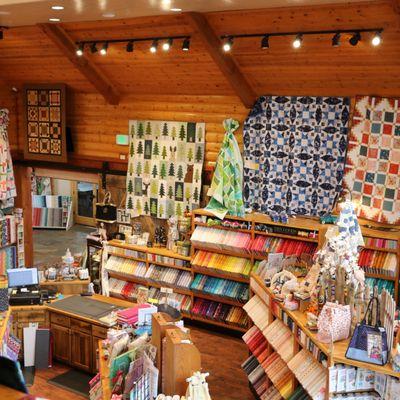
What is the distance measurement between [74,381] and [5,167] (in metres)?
5.06

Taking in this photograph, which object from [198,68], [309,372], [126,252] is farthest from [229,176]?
[309,372]

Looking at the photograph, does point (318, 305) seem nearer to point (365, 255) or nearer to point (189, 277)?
point (365, 255)

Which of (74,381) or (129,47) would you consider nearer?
(74,381)

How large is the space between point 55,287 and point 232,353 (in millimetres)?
2797

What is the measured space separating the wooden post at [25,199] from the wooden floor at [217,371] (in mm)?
4504

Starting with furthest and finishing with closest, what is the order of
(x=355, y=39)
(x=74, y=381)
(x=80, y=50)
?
(x=80, y=50)
(x=74, y=381)
(x=355, y=39)

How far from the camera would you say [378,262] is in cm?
765

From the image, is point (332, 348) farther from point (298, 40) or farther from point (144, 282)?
point (144, 282)

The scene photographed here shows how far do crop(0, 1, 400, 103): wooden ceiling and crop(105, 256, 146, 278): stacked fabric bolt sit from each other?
9.84ft

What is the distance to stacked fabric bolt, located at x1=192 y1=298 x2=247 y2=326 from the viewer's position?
8.98 m

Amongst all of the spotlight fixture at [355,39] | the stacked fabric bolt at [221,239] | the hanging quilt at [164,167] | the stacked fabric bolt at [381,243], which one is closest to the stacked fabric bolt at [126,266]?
the hanging quilt at [164,167]

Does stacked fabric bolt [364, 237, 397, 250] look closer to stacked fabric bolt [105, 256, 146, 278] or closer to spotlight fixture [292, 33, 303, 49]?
spotlight fixture [292, 33, 303, 49]

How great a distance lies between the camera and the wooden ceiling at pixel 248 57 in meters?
6.64

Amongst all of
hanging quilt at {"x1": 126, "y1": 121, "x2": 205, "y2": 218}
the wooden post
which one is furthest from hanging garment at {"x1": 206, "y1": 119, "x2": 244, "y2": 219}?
→ the wooden post
